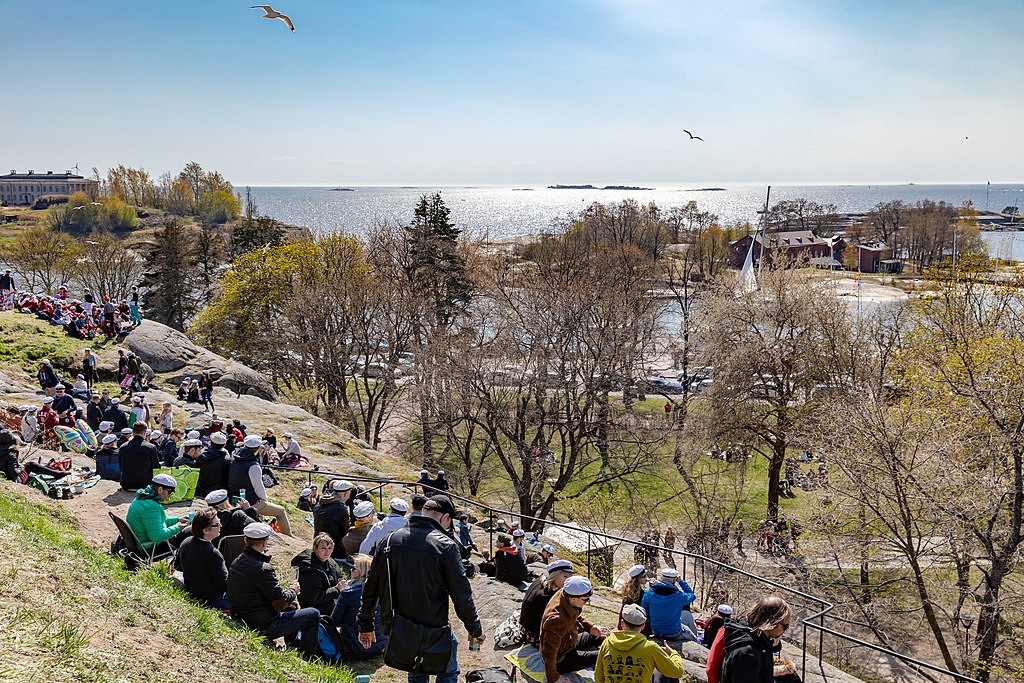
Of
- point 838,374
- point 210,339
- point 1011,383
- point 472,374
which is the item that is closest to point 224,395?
point 472,374

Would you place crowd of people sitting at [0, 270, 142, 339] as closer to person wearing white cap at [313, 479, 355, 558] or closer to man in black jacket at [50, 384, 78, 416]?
man in black jacket at [50, 384, 78, 416]

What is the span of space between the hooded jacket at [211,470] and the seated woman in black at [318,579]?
4.99 meters

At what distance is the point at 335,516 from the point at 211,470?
350 cm

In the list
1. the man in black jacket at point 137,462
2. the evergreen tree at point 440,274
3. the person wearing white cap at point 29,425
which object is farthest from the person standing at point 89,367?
the evergreen tree at point 440,274

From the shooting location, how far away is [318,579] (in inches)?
307

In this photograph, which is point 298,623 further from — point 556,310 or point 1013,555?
point 556,310

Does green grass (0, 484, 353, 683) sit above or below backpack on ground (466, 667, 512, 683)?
above

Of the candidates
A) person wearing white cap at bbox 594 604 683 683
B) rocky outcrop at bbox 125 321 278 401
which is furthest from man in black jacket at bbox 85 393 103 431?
person wearing white cap at bbox 594 604 683 683

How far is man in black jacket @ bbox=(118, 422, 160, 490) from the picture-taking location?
474 inches

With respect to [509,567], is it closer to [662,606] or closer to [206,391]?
[662,606]

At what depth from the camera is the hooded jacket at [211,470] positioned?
12.1 metres

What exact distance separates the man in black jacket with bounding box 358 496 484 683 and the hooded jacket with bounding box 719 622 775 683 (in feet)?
6.73

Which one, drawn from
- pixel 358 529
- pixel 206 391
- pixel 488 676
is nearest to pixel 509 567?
pixel 358 529

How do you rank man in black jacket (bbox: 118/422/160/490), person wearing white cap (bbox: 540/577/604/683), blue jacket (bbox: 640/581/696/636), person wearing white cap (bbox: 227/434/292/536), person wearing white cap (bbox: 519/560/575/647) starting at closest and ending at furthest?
1. person wearing white cap (bbox: 540/577/604/683)
2. person wearing white cap (bbox: 519/560/575/647)
3. blue jacket (bbox: 640/581/696/636)
4. person wearing white cap (bbox: 227/434/292/536)
5. man in black jacket (bbox: 118/422/160/490)
